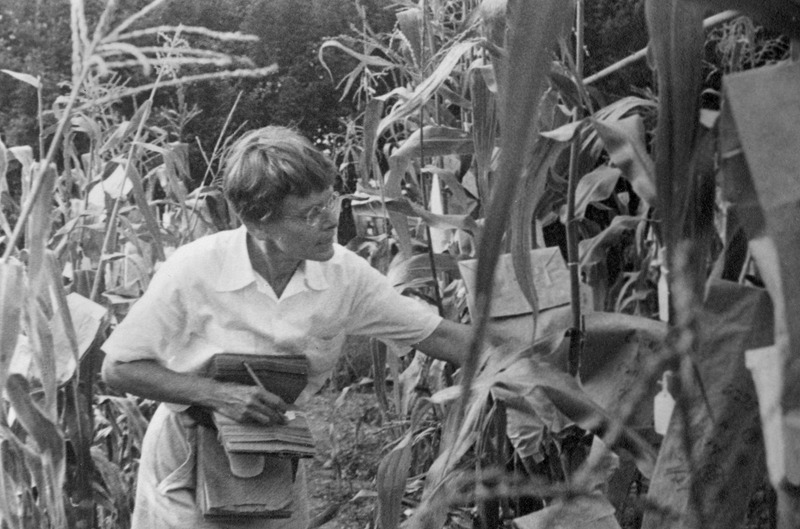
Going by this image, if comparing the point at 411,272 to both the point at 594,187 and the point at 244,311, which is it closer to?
the point at 244,311

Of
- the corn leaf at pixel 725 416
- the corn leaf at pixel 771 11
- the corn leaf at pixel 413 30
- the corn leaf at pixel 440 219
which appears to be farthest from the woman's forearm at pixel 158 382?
the corn leaf at pixel 771 11

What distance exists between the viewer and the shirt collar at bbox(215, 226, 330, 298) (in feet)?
4.82

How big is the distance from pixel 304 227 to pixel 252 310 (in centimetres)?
14

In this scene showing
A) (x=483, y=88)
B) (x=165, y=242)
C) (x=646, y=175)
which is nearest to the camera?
(x=646, y=175)

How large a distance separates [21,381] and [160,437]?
0.74 feet

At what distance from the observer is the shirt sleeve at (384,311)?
59.6 inches

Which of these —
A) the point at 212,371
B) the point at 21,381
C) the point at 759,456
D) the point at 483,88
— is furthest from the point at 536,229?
the point at 759,456

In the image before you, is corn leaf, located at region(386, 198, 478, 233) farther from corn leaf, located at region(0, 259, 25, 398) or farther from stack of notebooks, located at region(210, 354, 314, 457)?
corn leaf, located at region(0, 259, 25, 398)

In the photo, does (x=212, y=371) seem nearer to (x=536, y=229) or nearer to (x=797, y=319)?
(x=536, y=229)

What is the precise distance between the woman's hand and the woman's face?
196 millimetres

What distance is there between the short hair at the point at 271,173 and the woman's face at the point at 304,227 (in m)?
0.01

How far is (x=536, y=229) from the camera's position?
154 centimetres

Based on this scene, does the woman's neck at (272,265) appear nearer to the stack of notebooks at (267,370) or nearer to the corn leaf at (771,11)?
the stack of notebooks at (267,370)

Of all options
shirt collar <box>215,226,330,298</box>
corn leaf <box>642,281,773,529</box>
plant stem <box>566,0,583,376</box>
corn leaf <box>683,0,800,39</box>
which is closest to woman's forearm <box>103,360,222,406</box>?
shirt collar <box>215,226,330,298</box>
